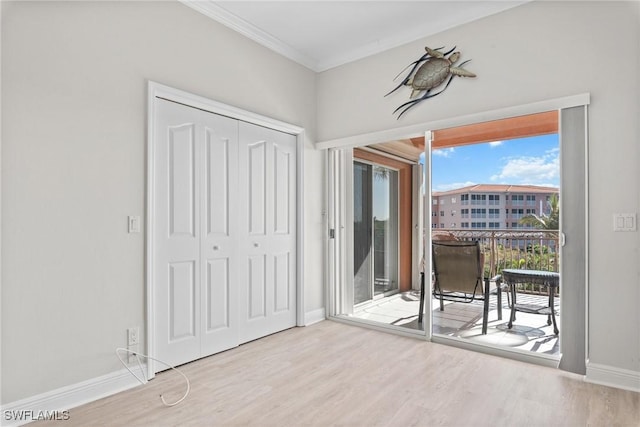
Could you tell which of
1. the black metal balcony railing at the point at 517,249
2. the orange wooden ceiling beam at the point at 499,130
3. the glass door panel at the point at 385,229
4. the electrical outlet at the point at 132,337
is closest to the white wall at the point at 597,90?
the orange wooden ceiling beam at the point at 499,130

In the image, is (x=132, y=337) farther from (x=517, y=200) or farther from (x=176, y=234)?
(x=517, y=200)

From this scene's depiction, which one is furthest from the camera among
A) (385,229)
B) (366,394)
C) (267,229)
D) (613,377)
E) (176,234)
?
(385,229)

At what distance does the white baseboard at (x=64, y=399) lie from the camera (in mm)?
1918

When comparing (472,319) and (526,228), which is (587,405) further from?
(526,228)

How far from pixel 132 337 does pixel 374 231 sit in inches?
115

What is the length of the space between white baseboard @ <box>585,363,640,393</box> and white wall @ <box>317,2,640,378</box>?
2 cm

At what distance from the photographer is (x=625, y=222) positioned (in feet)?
7.72

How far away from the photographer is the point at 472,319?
12.0 ft

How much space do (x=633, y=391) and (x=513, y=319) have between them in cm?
124

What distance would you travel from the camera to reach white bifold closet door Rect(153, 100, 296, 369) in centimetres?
267

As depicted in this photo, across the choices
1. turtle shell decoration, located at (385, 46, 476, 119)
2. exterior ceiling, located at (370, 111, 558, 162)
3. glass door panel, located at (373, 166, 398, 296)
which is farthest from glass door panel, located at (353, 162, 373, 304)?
turtle shell decoration, located at (385, 46, 476, 119)

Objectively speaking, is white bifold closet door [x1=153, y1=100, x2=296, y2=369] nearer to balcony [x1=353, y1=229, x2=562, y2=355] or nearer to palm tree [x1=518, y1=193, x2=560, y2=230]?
balcony [x1=353, y1=229, x2=562, y2=355]

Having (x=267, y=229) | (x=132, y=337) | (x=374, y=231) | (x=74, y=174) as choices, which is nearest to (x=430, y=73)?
(x=374, y=231)

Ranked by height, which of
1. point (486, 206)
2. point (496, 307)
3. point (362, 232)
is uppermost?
point (486, 206)
